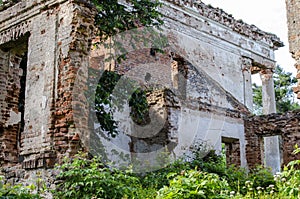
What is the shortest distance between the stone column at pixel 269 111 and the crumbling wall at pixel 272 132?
7.41ft

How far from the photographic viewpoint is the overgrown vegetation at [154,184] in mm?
5078

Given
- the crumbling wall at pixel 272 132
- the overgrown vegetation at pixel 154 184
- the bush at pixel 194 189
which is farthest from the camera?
the crumbling wall at pixel 272 132

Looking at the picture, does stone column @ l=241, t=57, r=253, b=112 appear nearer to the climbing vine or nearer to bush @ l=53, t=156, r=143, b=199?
the climbing vine

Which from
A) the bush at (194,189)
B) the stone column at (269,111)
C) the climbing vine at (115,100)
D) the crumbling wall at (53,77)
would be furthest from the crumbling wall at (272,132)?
the bush at (194,189)

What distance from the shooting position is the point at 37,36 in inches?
333

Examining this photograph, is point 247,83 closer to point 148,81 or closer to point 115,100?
point 148,81

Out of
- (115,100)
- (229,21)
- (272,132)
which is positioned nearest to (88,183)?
(115,100)

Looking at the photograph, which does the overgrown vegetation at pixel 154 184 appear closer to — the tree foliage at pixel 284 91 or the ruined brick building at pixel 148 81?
the ruined brick building at pixel 148 81

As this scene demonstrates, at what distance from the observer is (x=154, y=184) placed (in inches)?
322

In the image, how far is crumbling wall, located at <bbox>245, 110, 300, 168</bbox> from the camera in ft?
42.2

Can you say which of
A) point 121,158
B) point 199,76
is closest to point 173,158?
point 121,158

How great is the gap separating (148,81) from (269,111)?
22.5 feet

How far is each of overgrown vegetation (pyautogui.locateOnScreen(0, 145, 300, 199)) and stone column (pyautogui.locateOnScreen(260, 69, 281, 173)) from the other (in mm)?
7196

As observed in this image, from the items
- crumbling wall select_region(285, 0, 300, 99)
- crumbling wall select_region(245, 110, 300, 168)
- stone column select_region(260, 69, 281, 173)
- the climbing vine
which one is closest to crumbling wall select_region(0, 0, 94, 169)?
the climbing vine
